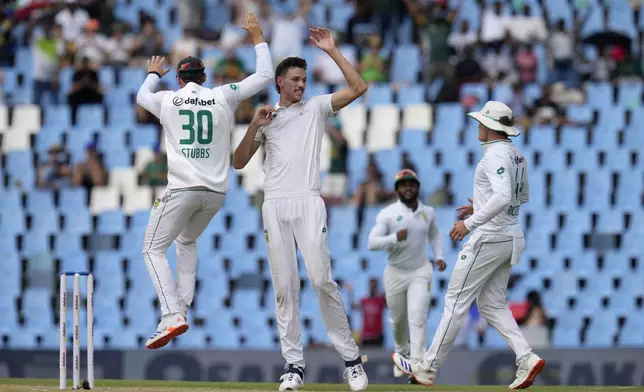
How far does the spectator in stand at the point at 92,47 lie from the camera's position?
65.1 feet

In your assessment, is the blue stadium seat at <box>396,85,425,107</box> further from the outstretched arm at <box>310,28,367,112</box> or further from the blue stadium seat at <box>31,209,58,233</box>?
the outstretched arm at <box>310,28,367,112</box>

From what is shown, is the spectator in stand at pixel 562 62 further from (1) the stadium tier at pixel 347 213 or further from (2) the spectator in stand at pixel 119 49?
(2) the spectator in stand at pixel 119 49

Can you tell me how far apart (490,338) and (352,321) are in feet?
5.69

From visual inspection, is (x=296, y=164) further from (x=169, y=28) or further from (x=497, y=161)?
(x=169, y=28)

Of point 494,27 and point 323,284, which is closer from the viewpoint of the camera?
point 323,284

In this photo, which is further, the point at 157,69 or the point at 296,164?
the point at 157,69

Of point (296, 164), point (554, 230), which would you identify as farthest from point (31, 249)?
point (296, 164)

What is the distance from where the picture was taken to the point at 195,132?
9055 mm

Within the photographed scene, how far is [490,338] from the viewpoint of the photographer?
15898 mm

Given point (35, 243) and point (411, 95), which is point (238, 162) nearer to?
point (35, 243)

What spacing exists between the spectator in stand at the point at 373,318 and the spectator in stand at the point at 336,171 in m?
2.27

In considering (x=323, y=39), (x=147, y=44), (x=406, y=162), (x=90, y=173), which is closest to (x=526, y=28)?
(x=406, y=162)

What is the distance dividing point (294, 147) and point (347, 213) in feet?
27.2

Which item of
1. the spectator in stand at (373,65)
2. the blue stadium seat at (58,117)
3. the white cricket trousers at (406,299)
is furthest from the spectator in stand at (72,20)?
the white cricket trousers at (406,299)
